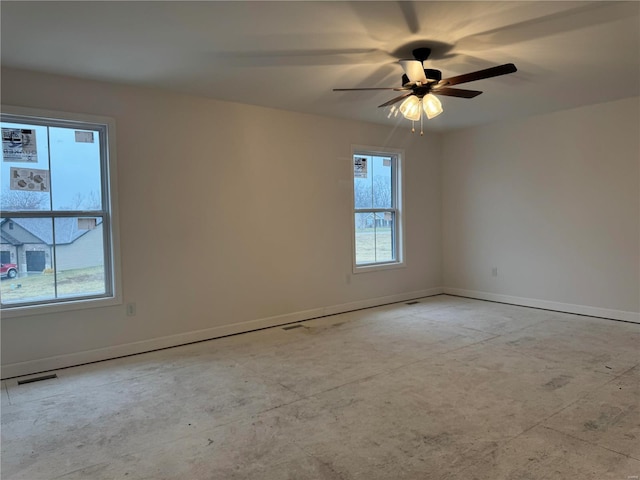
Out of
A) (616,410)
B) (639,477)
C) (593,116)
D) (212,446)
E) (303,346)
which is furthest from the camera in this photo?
(593,116)

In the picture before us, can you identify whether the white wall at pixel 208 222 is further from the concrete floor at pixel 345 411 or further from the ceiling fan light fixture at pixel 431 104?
the ceiling fan light fixture at pixel 431 104

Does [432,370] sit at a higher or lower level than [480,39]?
lower

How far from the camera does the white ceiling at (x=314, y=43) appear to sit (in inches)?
101

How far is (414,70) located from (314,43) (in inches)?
29.2

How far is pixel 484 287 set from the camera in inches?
241

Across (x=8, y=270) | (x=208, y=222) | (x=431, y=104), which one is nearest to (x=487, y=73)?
(x=431, y=104)

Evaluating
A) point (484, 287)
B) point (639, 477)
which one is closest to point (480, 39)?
point (639, 477)

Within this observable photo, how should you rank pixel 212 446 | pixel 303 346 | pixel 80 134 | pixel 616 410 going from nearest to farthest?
1. pixel 212 446
2. pixel 616 410
3. pixel 80 134
4. pixel 303 346

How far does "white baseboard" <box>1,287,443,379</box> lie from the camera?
3.51 metres

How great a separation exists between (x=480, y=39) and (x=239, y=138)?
2583 mm

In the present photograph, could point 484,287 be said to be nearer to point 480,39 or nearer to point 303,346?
point 303,346

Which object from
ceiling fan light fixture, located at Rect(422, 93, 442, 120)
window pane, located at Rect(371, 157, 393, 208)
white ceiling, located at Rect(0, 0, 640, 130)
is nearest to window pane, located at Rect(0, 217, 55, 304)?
white ceiling, located at Rect(0, 0, 640, 130)

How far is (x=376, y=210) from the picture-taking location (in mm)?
5875

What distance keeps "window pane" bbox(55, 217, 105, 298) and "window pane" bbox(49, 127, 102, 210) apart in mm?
158
